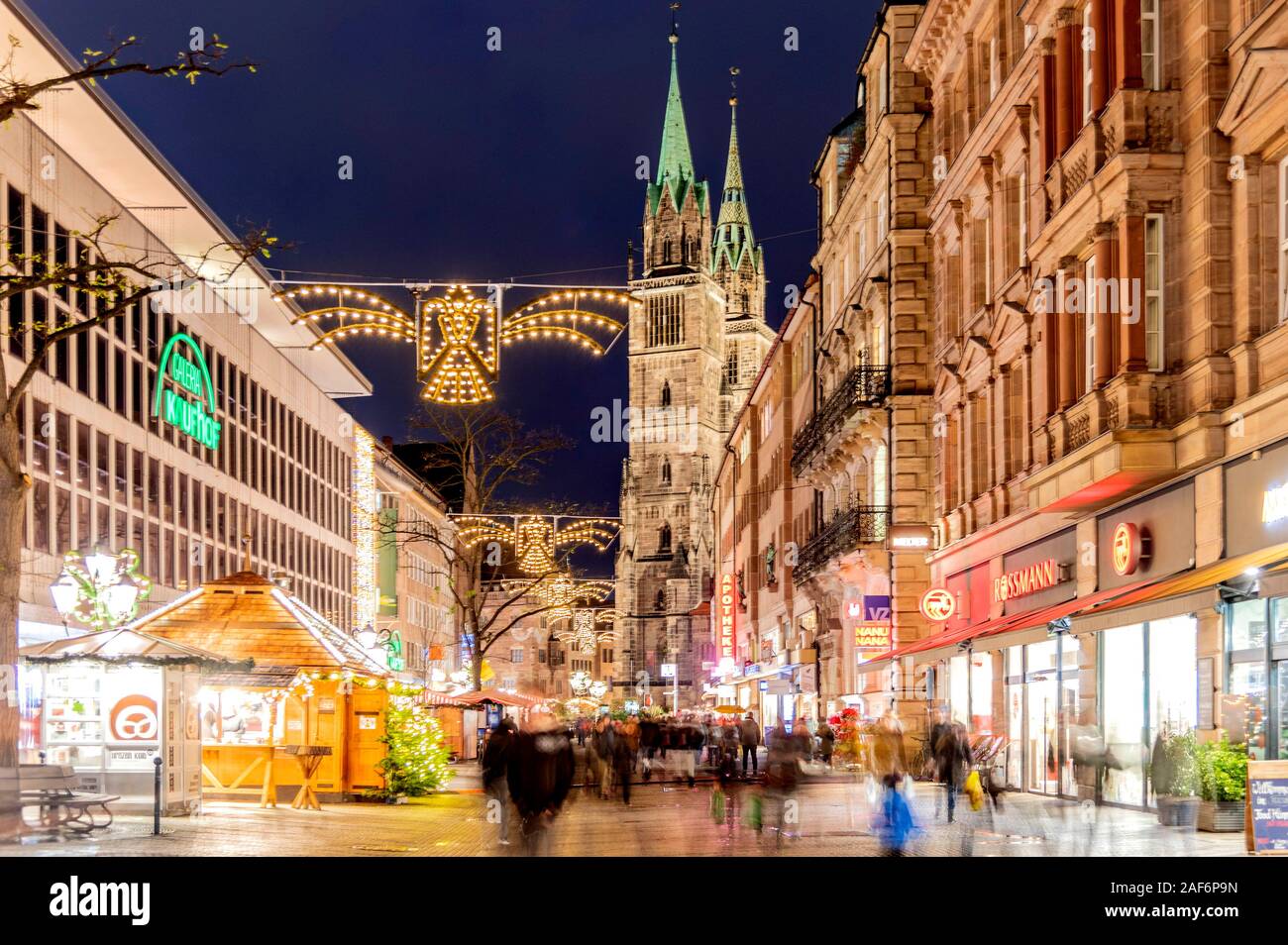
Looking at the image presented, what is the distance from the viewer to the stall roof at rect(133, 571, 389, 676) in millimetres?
29438

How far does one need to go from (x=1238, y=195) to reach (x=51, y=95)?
28609 millimetres

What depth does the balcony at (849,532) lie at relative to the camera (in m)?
42.9

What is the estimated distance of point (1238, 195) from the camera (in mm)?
21672

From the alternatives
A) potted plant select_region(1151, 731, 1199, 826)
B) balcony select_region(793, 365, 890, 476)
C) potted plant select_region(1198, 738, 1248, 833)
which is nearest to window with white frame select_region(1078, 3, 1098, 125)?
potted plant select_region(1151, 731, 1199, 826)

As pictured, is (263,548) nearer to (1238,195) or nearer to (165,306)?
(165,306)

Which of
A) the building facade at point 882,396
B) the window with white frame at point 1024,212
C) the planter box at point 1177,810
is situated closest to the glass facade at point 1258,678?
the planter box at point 1177,810

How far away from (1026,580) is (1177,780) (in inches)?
382

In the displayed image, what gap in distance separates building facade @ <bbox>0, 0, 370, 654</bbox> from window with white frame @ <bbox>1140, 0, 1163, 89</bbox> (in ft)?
44.7

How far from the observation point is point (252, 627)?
30.3 metres

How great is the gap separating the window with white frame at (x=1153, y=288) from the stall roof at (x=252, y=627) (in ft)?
46.0

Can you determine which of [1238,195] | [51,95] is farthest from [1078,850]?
[51,95]

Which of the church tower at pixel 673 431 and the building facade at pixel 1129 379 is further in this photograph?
the church tower at pixel 673 431

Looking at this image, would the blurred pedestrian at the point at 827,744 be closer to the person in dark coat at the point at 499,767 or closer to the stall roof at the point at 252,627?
the stall roof at the point at 252,627
